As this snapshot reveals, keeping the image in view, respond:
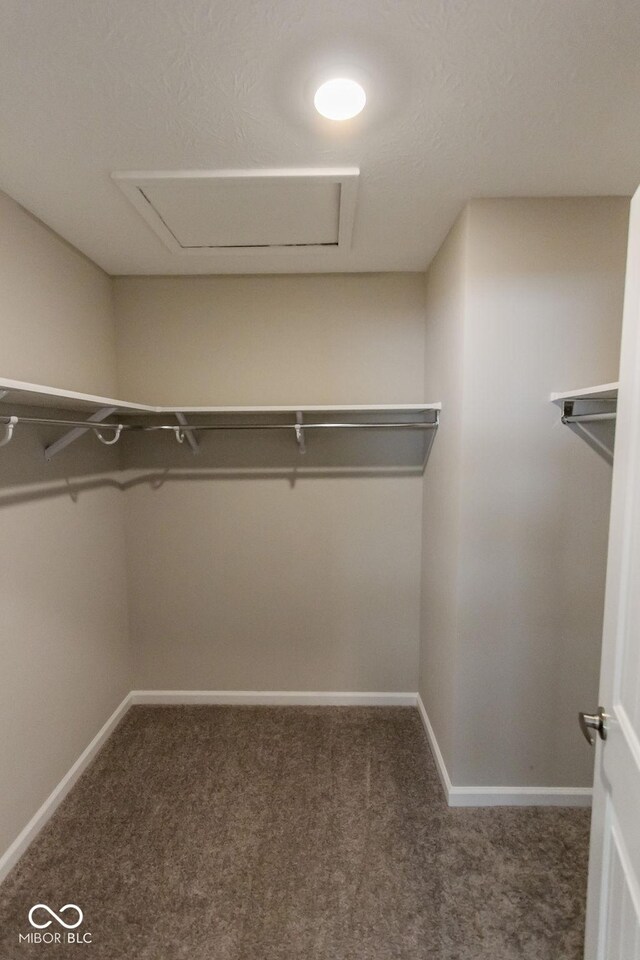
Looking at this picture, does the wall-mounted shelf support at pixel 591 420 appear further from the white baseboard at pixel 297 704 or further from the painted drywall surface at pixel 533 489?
the white baseboard at pixel 297 704

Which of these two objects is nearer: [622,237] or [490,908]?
[490,908]

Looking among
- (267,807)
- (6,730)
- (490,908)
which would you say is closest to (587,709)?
(490,908)

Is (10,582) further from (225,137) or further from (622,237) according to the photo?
(622,237)

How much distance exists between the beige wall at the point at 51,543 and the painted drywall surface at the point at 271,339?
0.67 ft

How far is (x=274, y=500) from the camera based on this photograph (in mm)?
2445

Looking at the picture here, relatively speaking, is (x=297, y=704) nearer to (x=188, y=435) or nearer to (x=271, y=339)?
(x=188, y=435)

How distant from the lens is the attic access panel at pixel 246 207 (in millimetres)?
1462

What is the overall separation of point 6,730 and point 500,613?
187cm

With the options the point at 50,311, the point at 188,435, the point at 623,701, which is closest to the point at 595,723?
the point at 623,701

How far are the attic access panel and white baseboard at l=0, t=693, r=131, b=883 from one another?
7.66ft

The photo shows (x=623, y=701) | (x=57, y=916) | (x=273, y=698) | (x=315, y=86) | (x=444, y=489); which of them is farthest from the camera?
(x=273, y=698)

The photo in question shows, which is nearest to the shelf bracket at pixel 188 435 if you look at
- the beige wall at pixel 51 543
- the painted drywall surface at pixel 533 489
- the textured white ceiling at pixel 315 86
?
the beige wall at pixel 51 543

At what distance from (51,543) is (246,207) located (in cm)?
153

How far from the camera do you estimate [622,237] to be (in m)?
1.63
